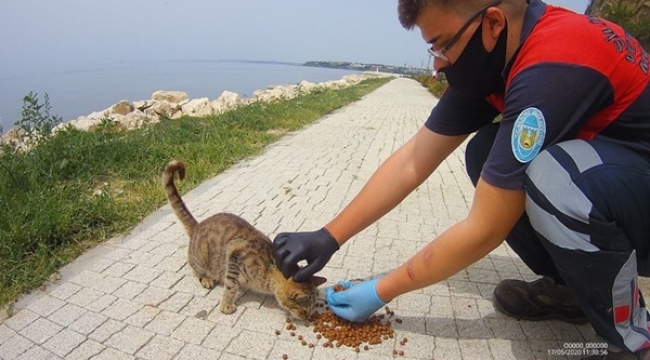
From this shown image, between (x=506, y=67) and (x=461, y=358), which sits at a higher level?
(x=506, y=67)

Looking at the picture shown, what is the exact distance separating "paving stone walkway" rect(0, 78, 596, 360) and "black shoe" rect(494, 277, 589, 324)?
0.05 metres

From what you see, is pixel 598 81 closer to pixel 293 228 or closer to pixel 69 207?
pixel 293 228

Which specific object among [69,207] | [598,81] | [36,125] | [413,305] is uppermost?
[598,81]

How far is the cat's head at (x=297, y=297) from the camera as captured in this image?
244 cm

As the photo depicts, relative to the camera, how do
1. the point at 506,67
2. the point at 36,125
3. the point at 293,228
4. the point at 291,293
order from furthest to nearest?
the point at 36,125
the point at 293,228
the point at 291,293
the point at 506,67

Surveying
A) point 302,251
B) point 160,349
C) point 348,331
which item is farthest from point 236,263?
point 348,331

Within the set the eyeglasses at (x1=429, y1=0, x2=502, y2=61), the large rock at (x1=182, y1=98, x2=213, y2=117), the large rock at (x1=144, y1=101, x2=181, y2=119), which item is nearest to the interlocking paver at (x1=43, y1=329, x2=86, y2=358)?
the eyeglasses at (x1=429, y1=0, x2=502, y2=61)

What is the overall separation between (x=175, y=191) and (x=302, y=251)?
120 cm

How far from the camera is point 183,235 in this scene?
11.8 ft

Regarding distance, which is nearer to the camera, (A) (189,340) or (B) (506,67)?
(B) (506,67)

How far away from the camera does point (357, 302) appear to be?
7.54 ft

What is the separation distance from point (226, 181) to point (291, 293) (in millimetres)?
2876

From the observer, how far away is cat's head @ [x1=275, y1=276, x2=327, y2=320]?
244 centimetres

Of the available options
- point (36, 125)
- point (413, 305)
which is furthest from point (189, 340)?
point (36, 125)
